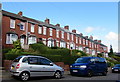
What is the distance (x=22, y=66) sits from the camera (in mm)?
11008

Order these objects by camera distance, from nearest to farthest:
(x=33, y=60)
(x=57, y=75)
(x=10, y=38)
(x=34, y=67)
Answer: (x=34, y=67)
(x=33, y=60)
(x=57, y=75)
(x=10, y=38)

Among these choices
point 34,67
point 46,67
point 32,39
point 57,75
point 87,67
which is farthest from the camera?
point 32,39

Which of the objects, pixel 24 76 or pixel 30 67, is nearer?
pixel 24 76

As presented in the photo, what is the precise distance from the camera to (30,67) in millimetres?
11320

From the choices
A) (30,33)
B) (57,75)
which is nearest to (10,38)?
(30,33)

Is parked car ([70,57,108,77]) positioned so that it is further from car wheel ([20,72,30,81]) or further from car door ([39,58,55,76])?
car wheel ([20,72,30,81])

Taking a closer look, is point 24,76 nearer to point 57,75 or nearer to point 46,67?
point 46,67

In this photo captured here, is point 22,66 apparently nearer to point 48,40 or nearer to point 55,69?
point 55,69

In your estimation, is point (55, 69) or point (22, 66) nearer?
point (22, 66)

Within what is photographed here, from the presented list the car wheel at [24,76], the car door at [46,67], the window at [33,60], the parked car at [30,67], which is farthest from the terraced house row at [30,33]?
the car wheel at [24,76]

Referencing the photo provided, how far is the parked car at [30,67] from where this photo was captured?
10995 mm

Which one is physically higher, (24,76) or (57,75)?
(24,76)

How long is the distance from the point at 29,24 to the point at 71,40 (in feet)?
61.0

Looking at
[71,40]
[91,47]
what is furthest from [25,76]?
[91,47]
